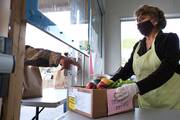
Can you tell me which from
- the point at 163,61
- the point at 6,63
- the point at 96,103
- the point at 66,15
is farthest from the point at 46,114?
the point at 6,63

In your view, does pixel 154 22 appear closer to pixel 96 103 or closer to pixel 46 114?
pixel 96 103

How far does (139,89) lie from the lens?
980 mm

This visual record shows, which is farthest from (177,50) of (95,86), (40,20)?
(40,20)

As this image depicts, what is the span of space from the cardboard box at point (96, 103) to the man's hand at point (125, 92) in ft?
0.07

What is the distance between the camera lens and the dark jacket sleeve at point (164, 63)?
102cm

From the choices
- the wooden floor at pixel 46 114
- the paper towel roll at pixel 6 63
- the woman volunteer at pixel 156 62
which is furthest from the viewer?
the wooden floor at pixel 46 114

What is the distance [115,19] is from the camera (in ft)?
13.2

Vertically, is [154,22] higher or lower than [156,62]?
higher

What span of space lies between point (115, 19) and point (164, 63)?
303 centimetres

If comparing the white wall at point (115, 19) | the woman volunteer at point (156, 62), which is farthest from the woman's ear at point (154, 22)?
the white wall at point (115, 19)

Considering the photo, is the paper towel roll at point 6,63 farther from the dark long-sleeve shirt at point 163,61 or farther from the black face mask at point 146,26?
the black face mask at point 146,26

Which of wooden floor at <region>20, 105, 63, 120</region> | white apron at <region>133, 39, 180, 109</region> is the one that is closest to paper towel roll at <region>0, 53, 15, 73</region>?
white apron at <region>133, 39, 180, 109</region>

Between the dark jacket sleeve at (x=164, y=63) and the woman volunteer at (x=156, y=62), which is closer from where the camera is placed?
the dark jacket sleeve at (x=164, y=63)

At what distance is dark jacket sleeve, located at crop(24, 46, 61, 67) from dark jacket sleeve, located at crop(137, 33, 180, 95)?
47 cm
